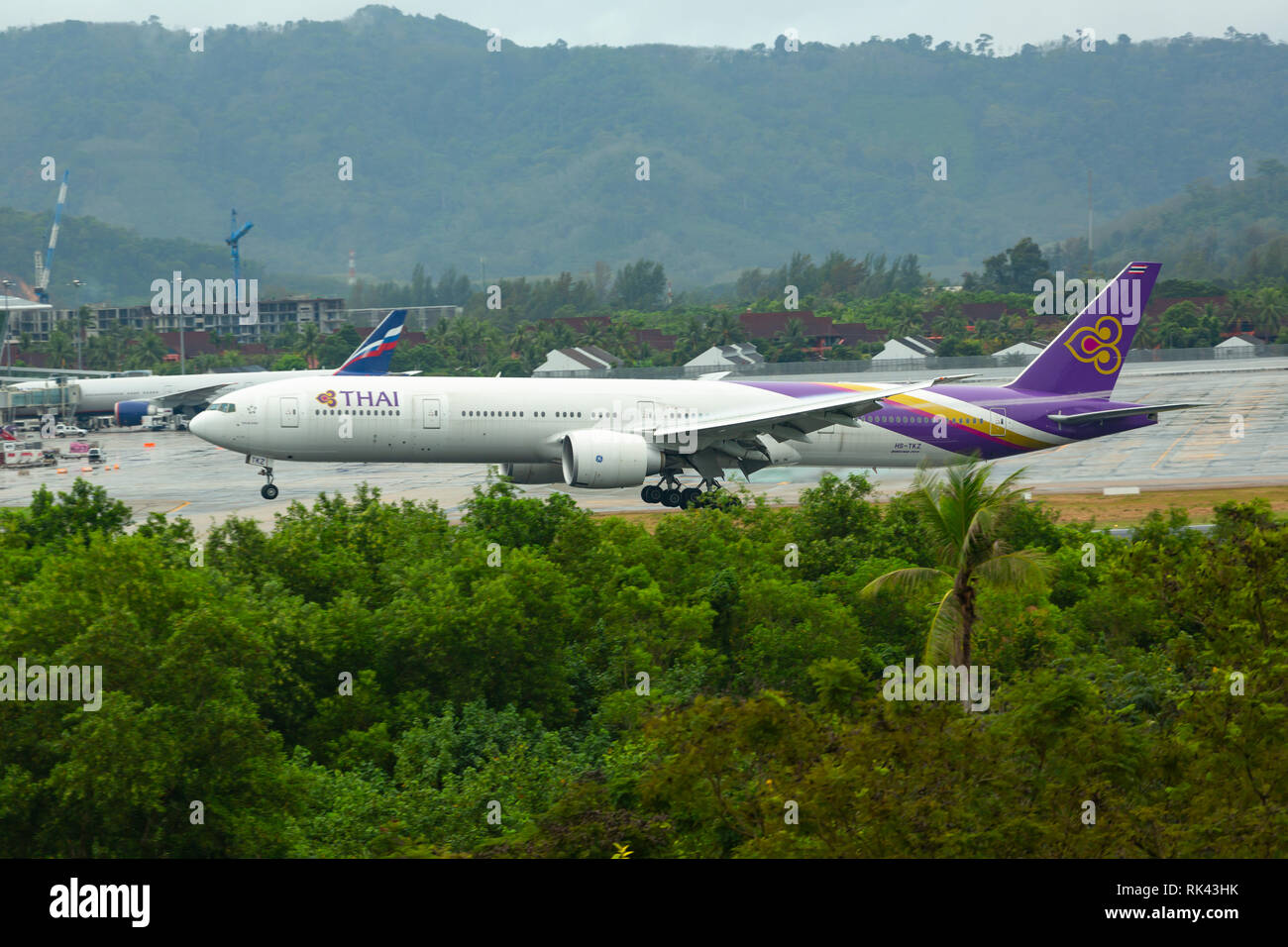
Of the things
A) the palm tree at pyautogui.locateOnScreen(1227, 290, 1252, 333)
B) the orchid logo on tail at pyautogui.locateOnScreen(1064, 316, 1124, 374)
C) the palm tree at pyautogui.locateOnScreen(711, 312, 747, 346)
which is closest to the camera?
the orchid logo on tail at pyautogui.locateOnScreen(1064, 316, 1124, 374)

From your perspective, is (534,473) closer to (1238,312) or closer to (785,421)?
(785,421)

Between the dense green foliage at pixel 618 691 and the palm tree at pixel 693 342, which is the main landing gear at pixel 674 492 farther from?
the palm tree at pixel 693 342

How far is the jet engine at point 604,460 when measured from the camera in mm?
49438

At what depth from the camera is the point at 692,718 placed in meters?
21.5

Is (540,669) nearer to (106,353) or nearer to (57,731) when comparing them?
(57,731)

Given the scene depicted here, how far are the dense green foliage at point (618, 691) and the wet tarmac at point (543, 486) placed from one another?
17.4 metres

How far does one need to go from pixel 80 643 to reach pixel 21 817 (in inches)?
125

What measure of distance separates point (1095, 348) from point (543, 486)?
24519mm

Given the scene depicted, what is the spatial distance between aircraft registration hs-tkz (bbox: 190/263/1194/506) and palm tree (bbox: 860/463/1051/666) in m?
24.5

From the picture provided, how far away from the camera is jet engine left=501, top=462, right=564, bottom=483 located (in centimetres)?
5347

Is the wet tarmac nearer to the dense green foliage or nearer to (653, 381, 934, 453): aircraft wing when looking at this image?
(653, 381, 934, 453): aircraft wing

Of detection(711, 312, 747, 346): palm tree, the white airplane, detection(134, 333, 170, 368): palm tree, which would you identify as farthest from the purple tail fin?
detection(134, 333, 170, 368): palm tree

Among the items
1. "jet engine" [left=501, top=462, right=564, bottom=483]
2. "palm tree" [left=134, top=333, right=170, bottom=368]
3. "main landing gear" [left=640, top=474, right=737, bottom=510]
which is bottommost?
"main landing gear" [left=640, top=474, right=737, bottom=510]

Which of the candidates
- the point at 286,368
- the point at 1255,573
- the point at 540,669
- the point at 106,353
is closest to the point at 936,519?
the point at 1255,573
